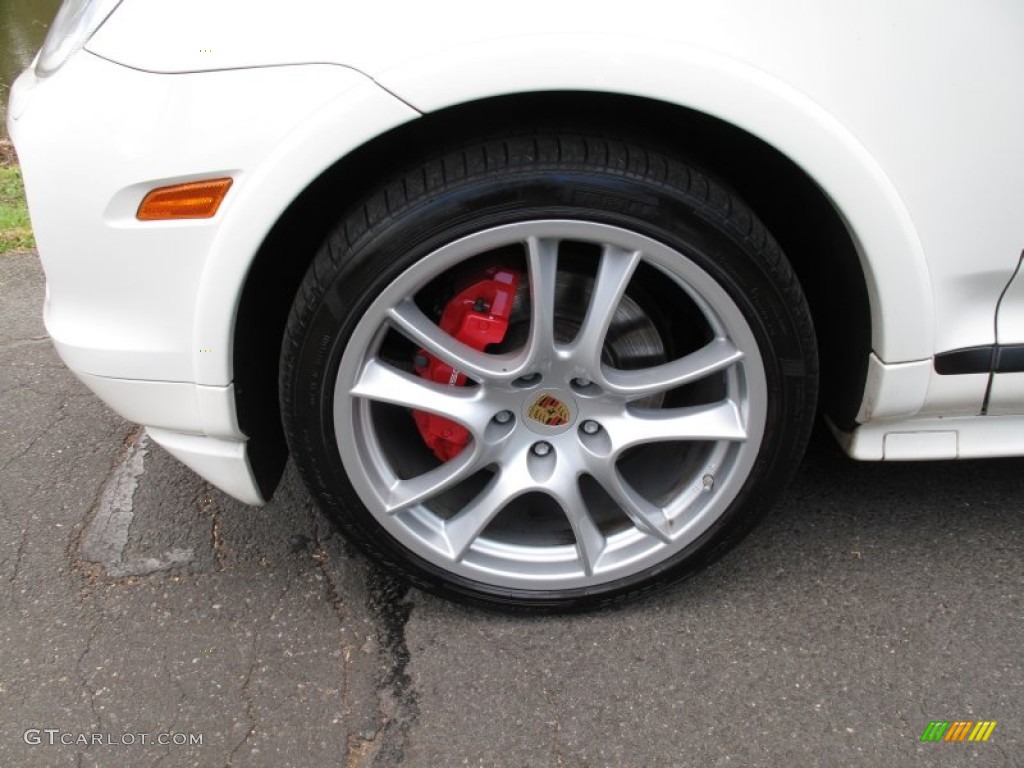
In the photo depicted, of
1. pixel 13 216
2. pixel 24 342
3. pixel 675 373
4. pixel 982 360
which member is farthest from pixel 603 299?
pixel 13 216

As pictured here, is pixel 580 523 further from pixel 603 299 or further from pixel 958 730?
pixel 958 730

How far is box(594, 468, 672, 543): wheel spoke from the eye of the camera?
1.86m

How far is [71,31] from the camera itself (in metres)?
1.67

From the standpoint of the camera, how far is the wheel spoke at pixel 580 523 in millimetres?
1862

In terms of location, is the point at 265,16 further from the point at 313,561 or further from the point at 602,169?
the point at 313,561

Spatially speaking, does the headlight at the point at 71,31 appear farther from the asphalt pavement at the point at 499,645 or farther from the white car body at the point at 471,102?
the asphalt pavement at the point at 499,645

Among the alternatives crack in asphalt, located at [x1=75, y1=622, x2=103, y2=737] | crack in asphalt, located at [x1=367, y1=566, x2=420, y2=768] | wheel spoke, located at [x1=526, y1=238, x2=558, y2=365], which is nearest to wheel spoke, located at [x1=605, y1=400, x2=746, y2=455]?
wheel spoke, located at [x1=526, y1=238, x2=558, y2=365]

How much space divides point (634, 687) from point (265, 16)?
1425mm

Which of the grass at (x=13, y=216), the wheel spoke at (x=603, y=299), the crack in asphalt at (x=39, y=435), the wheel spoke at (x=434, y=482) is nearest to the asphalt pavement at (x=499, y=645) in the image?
the crack in asphalt at (x=39, y=435)

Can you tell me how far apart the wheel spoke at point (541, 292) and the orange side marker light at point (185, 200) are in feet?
1.78

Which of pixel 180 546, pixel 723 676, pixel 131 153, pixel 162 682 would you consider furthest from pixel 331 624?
pixel 131 153

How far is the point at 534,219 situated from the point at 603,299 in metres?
0.21

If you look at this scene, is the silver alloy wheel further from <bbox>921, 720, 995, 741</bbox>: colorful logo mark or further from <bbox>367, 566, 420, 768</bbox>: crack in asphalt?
<bbox>921, 720, 995, 741</bbox>: colorful logo mark

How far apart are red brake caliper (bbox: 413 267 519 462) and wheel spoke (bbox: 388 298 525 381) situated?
62mm
